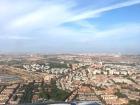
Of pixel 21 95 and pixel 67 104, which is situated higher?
pixel 67 104

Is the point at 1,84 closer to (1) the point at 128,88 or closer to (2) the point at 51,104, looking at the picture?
(1) the point at 128,88

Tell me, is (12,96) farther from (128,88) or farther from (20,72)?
(20,72)

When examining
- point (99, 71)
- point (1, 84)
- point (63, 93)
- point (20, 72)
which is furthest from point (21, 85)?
point (99, 71)

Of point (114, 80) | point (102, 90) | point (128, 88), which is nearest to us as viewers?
point (102, 90)

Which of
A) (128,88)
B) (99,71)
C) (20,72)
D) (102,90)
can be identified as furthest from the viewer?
(99,71)

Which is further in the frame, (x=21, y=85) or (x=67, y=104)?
(x=21, y=85)

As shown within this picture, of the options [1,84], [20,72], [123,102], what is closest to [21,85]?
[1,84]

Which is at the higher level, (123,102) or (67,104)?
(67,104)

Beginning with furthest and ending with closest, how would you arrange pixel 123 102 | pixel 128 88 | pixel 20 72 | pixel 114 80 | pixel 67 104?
pixel 20 72, pixel 114 80, pixel 128 88, pixel 123 102, pixel 67 104

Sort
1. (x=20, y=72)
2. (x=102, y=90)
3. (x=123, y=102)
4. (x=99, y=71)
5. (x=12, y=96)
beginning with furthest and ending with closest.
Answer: (x=99, y=71) → (x=20, y=72) → (x=102, y=90) → (x=123, y=102) → (x=12, y=96)
